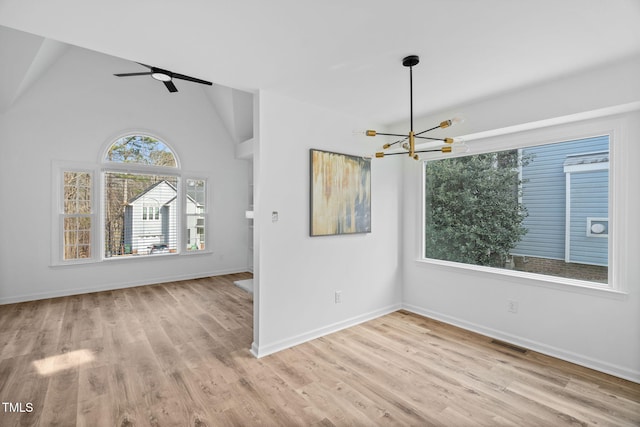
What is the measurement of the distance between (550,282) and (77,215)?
6528mm

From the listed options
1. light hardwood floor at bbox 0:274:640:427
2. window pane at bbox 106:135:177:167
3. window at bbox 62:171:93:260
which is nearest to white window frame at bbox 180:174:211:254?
window pane at bbox 106:135:177:167

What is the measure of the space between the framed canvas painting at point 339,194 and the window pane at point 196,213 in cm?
375

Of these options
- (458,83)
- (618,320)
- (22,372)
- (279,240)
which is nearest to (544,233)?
(618,320)

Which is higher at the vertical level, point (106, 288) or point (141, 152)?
point (141, 152)

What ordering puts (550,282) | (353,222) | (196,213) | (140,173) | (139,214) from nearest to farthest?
(550,282) → (353,222) → (140,173) → (139,214) → (196,213)

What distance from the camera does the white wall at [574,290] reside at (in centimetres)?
256

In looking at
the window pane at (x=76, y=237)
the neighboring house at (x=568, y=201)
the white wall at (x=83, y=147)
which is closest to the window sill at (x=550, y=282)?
the neighboring house at (x=568, y=201)

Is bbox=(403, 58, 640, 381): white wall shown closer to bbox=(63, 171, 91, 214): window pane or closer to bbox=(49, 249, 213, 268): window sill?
bbox=(49, 249, 213, 268): window sill

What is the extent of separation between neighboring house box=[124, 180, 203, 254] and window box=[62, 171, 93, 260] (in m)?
0.57

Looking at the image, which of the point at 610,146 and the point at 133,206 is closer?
the point at 610,146

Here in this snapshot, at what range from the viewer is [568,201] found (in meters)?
3.04

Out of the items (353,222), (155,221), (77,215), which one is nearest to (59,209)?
(77,215)

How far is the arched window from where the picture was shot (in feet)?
16.6

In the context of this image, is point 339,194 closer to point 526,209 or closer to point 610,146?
point 526,209
